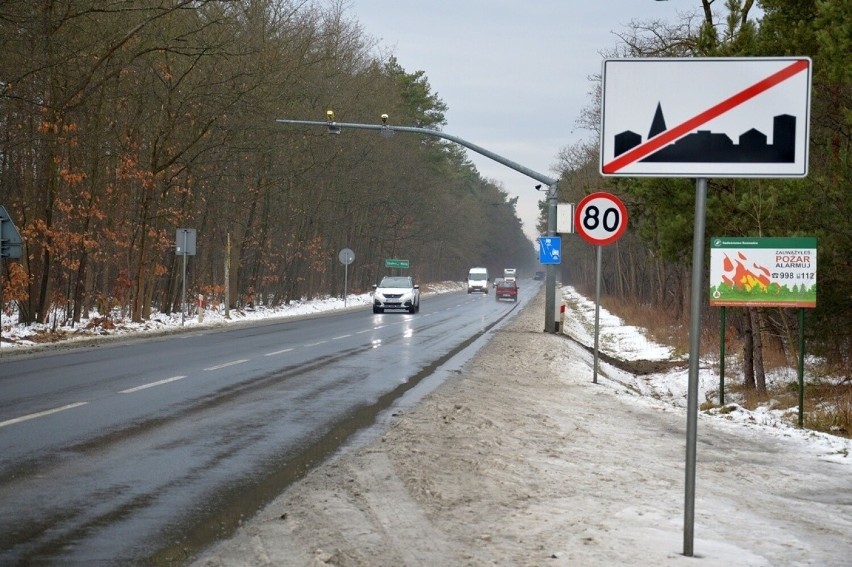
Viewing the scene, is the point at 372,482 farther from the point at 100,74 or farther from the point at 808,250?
the point at 100,74

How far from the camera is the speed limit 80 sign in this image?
55.2 feet

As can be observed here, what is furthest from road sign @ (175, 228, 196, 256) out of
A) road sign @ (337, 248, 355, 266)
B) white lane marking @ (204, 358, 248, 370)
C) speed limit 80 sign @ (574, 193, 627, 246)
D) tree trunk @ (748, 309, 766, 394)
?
speed limit 80 sign @ (574, 193, 627, 246)

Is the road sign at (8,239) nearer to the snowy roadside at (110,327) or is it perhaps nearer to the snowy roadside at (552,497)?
the snowy roadside at (110,327)

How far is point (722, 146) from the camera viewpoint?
610 cm

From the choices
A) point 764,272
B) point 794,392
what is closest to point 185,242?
point 794,392

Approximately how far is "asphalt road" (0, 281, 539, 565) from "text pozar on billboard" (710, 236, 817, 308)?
4752 millimetres

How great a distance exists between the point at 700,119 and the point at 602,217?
10.9m

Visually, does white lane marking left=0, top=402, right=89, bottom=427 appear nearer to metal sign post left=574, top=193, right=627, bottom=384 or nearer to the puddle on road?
the puddle on road

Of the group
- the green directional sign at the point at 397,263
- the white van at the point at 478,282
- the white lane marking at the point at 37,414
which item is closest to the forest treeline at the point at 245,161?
the green directional sign at the point at 397,263

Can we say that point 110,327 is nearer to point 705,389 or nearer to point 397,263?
point 705,389

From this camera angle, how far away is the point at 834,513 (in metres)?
7.81

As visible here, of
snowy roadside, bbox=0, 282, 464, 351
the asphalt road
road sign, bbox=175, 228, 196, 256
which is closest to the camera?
the asphalt road

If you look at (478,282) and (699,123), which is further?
(478,282)

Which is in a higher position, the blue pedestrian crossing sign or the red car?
the blue pedestrian crossing sign
